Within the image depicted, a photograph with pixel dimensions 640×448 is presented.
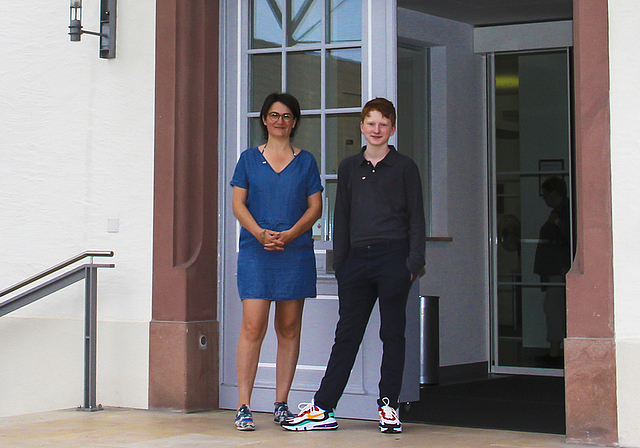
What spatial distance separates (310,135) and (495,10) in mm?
3276

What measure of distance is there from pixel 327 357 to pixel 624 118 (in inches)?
83.6

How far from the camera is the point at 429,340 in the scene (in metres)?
7.82

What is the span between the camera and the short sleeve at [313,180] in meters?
5.07

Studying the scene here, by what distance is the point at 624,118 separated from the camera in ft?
14.6

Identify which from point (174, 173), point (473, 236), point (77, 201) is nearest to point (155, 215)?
point (174, 173)

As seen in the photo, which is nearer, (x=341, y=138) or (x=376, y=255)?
(x=376, y=255)

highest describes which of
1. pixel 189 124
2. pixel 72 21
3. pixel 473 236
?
pixel 72 21

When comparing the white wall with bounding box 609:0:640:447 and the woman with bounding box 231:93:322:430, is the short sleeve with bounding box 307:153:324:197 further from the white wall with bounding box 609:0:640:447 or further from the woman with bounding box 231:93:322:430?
the white wall with bounding box 609:0:640:447

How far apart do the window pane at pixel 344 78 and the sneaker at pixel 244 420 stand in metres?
1.81

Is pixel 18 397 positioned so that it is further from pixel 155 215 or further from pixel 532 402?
pixel 532 402

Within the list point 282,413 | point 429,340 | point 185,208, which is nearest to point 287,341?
point 282,413

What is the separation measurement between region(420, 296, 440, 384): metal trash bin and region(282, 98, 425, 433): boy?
293 centimetres

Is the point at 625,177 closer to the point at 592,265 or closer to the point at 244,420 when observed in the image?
the point at 592,265

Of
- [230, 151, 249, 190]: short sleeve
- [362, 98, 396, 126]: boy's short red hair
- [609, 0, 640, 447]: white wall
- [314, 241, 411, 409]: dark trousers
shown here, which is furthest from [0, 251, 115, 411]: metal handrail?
[609, 0, 640, 447]: white wall
